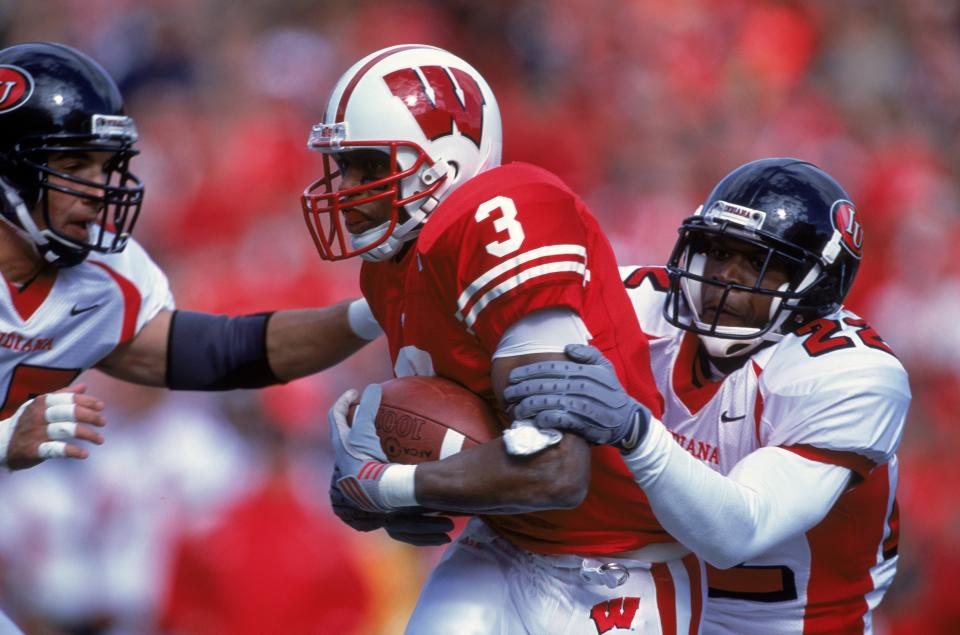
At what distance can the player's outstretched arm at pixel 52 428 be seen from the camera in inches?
125

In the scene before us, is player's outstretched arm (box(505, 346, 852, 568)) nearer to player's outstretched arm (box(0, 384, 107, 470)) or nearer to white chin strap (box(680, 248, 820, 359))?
white chin strap (box(680, 248, 820, 359))

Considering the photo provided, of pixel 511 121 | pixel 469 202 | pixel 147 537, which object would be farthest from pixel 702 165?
pixel 469 202

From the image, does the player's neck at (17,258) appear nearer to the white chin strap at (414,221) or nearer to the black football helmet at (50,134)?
the black football helmet at (50,134)

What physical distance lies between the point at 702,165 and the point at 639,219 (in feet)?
2.32

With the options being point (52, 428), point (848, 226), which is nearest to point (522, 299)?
point (848, 226)

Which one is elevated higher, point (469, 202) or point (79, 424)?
point (469, 202)

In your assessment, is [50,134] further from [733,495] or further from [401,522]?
[733,495]

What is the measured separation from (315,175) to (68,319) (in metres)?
4.26

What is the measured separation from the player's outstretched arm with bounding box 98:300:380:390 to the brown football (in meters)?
0.98

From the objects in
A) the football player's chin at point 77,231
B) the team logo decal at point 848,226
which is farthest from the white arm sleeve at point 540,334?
the football player's chin at point 77,231

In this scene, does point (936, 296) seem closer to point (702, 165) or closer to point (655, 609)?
point (702, 165)

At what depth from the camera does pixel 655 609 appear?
3.01 m

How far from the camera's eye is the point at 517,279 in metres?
2.70

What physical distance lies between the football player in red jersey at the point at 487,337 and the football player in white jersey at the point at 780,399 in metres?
0.22
